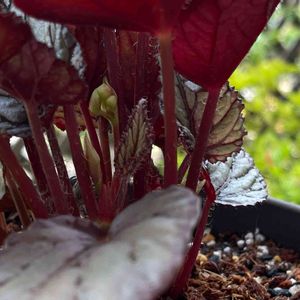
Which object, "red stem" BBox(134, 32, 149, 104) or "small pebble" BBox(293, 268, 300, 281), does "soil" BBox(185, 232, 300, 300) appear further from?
"red stem" BBox(134, 32, 149, 104)

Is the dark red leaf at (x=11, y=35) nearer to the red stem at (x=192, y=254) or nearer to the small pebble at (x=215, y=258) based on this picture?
the red stem at (x=192, y=254)

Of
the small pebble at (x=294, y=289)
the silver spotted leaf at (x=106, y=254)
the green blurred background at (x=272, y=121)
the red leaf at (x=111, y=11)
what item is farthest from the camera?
the green blurred background at (x=272, y=121)

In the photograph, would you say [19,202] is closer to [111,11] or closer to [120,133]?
[120,133]

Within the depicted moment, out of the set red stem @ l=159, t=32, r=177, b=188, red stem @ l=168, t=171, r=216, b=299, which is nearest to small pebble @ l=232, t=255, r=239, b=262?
red stem @ l=168, t=171, r=216, b=299

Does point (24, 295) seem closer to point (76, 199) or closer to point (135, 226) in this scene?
point (135, 226)

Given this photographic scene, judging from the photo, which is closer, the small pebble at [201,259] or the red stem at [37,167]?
the red stem at [37,167]

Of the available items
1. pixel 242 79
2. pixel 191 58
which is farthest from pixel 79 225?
pixel 242 79

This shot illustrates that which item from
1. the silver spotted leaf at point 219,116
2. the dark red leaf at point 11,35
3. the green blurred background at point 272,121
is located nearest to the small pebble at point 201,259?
the silver spotted leaf at point 219,116

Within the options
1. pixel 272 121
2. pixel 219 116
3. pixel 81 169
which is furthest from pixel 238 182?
pixel 272 121
